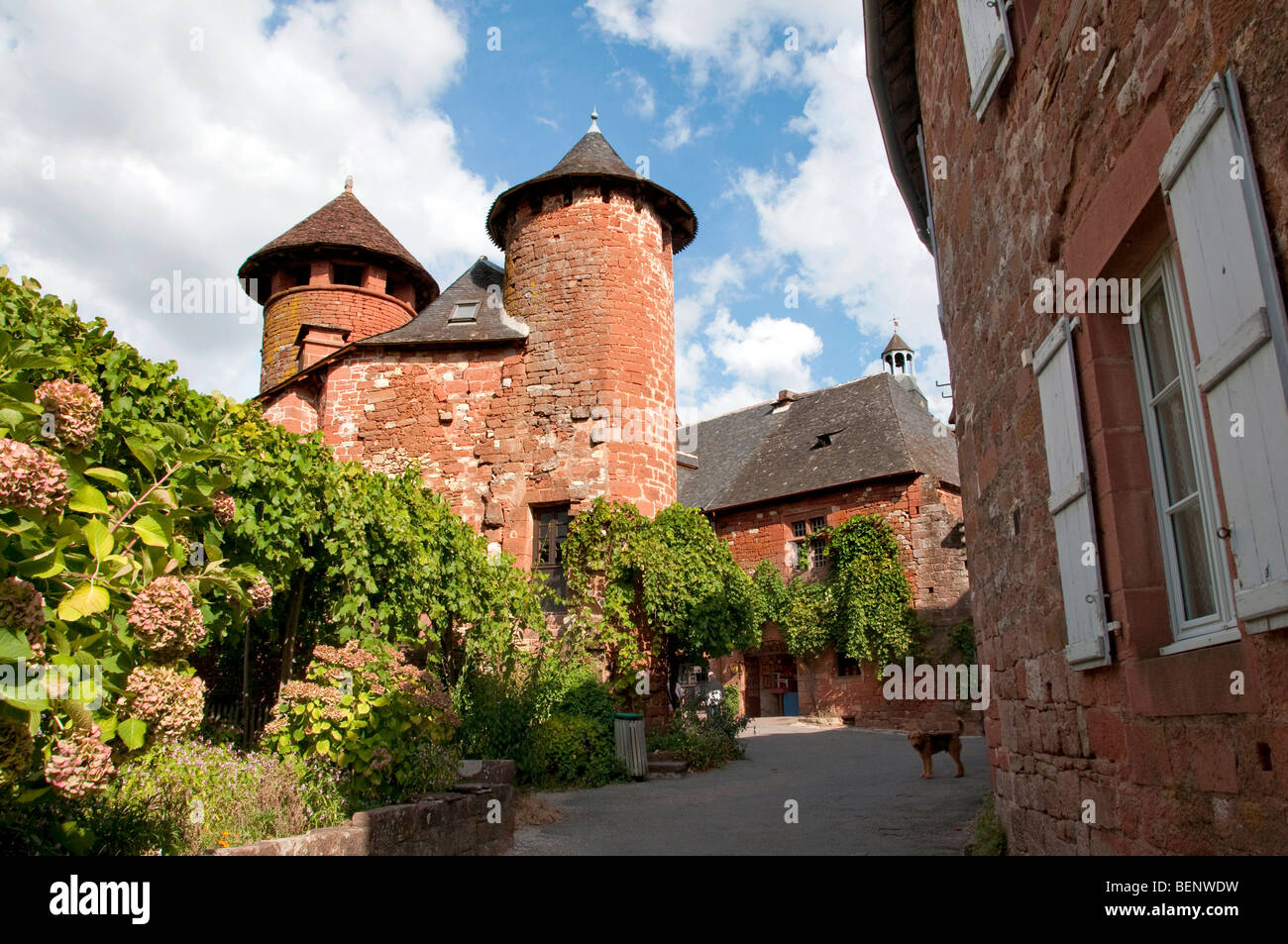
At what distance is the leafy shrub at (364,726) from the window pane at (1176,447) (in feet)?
15.4

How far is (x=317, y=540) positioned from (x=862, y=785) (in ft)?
20.6

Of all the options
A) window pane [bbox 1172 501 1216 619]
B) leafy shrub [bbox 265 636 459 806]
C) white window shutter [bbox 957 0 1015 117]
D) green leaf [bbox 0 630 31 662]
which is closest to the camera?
green leaf [bbox 0 630 31 662]

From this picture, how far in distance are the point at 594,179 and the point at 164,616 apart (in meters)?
12.7

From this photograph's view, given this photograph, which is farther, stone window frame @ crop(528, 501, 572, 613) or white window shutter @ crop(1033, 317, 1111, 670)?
stone window frame @ crop(528, 501, 572, 613)

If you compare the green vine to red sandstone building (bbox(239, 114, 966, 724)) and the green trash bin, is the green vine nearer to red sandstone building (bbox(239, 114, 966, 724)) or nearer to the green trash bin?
red sandstone building (bbox(239, 114, 966, 724))

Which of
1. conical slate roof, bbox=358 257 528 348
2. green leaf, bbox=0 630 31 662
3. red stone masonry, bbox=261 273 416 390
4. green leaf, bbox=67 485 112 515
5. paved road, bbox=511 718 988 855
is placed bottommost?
paved road, bbox=511 718 988 855

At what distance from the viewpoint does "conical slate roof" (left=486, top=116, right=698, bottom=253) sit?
45.9 feet

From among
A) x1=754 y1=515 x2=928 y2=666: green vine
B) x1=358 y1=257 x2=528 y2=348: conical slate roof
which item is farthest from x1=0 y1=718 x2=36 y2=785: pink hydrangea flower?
x1=754 y1=515 x2=928 y2=666: green vine

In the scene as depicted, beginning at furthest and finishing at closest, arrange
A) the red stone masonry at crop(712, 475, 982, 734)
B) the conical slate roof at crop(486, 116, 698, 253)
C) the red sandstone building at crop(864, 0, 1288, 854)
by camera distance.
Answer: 1. the red stone masonry at crop(712, 475, 982, 734)
2. the conical slate roof at crop(486, 116, 698, 253)
3. the red sandstone building at crop(864, 0, 1288, 854)

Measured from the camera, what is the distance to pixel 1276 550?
216 cm

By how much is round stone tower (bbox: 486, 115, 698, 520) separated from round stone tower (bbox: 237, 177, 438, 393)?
5627 mm

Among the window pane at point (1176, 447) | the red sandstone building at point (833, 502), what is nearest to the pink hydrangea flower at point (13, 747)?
the window pane at point (1176, 447)

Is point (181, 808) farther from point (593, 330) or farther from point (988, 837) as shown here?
point (593, 330)

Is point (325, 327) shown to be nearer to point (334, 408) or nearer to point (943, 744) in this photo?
point (334, 408)
